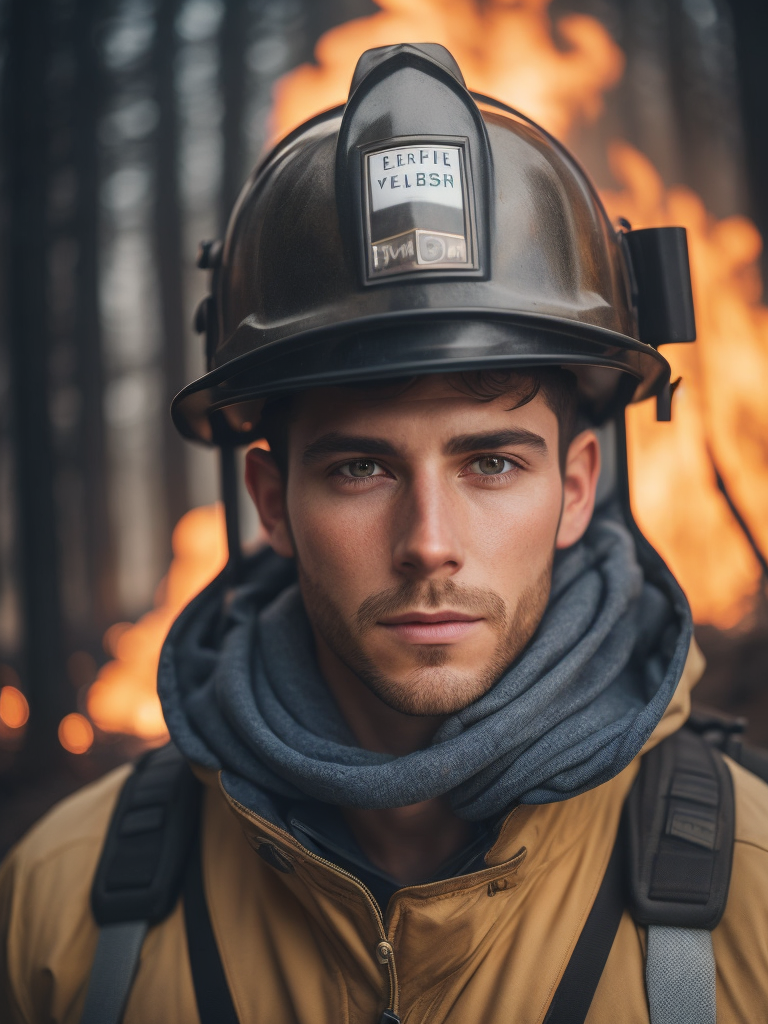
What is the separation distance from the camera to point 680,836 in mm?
1391

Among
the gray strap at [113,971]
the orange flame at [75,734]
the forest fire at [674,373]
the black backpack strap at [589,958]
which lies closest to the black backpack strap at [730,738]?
the black backpack strap at [589,958]

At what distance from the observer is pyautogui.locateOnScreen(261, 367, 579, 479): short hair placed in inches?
55.7

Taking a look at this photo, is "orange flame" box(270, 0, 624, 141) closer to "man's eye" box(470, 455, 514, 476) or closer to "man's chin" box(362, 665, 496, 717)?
"man's eye" box(470, 455, 514, 476)

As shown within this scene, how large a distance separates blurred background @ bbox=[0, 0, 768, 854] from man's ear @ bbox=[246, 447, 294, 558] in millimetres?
2165

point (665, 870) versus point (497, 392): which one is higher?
point (497, 392)

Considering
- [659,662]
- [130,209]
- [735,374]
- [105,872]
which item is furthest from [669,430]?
[105,872]

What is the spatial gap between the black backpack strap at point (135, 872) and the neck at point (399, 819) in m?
0.37

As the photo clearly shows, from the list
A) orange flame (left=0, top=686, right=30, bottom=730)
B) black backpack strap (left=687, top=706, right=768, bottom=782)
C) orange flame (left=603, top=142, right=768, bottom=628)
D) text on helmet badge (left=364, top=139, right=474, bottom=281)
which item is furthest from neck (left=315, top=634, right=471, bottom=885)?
orange flame (left=0, top=686, right=30, bottom=730)

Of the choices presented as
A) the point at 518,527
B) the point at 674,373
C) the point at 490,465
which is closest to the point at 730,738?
the point at 518,527

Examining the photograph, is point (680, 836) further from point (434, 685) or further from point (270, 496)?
point (270, 496)

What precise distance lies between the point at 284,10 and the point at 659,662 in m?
3.49

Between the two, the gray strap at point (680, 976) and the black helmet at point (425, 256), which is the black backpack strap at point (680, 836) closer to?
the gray strap at point (680, 976)

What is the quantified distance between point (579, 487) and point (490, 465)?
0.36 metres

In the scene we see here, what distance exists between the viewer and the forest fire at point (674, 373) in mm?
3734
